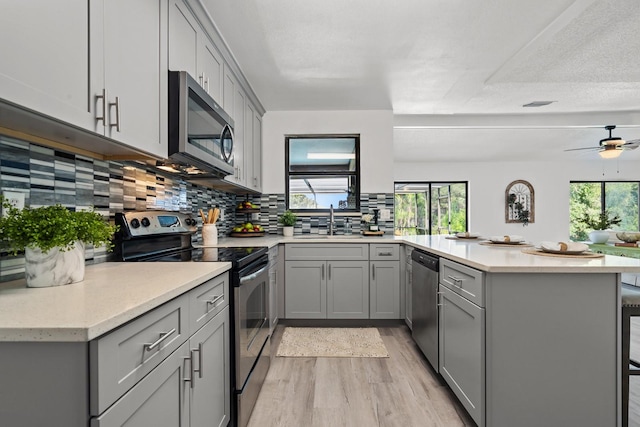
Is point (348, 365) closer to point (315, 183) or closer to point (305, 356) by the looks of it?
point (305, 356)

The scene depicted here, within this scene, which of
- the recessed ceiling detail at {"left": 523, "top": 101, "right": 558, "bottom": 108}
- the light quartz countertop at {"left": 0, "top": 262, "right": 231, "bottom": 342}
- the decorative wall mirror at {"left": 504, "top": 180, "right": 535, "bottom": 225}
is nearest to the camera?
the light quartz countertop at {"left": 0, "top": 262, "right": 231, "bottom": 342}

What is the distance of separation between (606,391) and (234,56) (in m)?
3.03

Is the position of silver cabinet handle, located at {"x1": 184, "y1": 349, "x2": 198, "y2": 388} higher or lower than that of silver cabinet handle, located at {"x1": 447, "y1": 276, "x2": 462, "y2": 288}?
lower

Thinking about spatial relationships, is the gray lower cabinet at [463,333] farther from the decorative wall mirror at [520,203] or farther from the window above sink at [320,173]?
the decorative wall mirror at [520,203]

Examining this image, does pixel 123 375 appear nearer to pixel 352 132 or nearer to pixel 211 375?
pixel 211 375

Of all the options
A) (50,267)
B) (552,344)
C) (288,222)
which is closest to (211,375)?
(50,267)

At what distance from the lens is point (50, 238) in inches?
37.9

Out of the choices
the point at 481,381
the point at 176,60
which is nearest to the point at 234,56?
the point at 176,60

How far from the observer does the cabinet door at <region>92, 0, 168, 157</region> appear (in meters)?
1.19

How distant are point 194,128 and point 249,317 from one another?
1069 mm

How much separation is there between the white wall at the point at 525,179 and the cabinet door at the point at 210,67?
5251mm

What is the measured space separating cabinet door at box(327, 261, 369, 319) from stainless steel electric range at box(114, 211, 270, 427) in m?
1.09

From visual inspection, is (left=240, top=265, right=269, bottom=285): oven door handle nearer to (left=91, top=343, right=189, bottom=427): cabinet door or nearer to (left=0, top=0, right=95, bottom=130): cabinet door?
(left=91, top=343, right=189, bottom=427): cabinet door

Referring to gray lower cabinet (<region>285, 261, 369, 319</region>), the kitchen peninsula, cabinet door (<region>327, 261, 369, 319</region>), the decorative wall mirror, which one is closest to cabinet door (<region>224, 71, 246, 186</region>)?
gray lower cabinet (<region>285, 261, 369, 319</region>)
